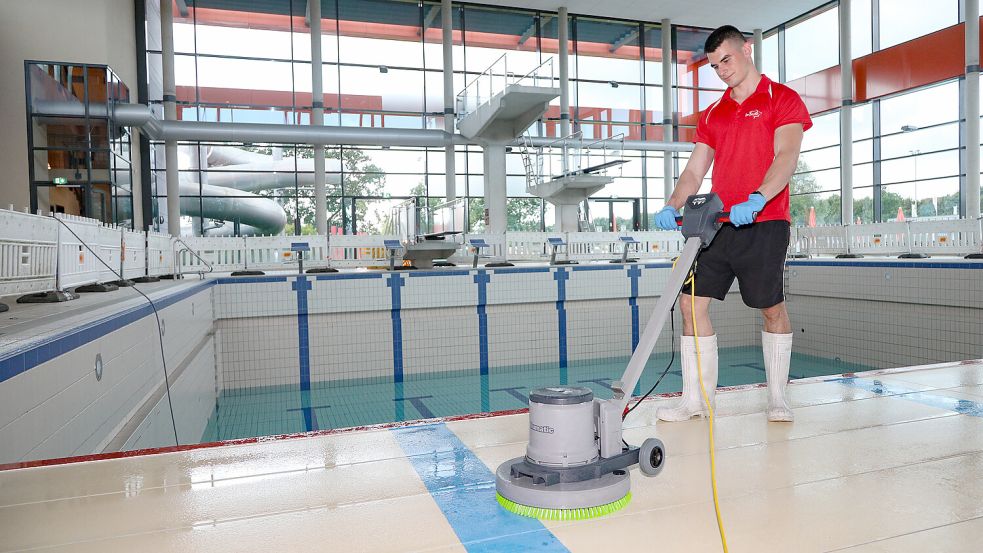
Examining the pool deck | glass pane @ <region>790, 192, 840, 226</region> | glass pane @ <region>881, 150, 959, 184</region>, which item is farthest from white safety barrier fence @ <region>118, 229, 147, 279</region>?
glass pane @ <region>790, 192, 840, 226</region>

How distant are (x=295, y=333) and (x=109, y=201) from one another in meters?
5.17

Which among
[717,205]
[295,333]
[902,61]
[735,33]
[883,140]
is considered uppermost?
[902,61]

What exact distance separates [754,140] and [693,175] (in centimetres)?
27

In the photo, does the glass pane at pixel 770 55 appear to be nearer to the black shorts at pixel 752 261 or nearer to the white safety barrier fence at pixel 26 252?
the black shorts at pixel 752 261

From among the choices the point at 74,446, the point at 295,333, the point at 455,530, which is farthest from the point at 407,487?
the point at 295,333

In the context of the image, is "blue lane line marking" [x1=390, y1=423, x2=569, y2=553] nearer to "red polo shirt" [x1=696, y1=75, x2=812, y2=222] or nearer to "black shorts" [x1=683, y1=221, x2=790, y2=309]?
"black shorts" [x1=683, y1=221, x2=790, y2=309]

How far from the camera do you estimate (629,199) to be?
18.4m

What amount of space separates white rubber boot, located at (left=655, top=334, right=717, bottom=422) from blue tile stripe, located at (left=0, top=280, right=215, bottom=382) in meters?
1.91

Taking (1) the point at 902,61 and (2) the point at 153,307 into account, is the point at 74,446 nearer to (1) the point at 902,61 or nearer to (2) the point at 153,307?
(2) the point at 153,307

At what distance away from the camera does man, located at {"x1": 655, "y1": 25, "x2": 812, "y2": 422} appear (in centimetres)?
223

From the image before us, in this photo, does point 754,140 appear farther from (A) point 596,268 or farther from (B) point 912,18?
(B) point 912,18

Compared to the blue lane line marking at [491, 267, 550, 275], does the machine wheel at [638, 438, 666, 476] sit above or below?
below

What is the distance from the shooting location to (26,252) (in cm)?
313

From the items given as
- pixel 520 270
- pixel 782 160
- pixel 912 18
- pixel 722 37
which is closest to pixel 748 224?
pixel 782 160
